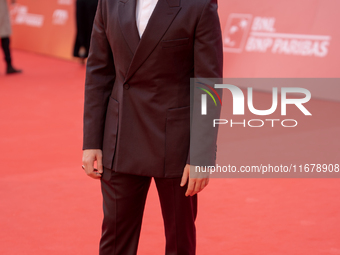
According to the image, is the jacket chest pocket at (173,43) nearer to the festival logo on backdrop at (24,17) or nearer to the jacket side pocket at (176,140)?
the jacket side pocket at (176,140)

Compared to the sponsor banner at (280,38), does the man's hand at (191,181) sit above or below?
below

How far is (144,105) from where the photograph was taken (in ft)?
4.92

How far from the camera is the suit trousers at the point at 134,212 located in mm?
1588

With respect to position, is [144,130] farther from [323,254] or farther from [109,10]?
[323,254]

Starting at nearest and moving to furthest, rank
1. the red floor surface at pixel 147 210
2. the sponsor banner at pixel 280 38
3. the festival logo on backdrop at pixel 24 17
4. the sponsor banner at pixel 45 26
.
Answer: the red floor surface at pixel 147 210 → the sponsor banner at pixel 280 38 → the sponsor banner at pixel 45 26 → the festival logo on backdrop at pixel 24 17

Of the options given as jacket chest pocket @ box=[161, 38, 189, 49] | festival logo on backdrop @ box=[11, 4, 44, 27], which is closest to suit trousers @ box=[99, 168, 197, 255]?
jacket chest pocket @ box=[161, 38, 189, 49]

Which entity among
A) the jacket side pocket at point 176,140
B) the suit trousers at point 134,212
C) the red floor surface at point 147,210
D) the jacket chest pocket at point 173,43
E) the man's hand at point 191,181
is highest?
the jacket chest pocket at point 173,43

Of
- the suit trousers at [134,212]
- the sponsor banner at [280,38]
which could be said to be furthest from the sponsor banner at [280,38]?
the suit trousers at [134,212]

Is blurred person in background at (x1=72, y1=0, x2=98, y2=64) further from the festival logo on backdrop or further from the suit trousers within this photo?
the suit trousers

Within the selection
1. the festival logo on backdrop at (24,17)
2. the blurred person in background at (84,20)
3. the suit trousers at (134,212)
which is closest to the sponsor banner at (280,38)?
the blurred person in background at (84,20)

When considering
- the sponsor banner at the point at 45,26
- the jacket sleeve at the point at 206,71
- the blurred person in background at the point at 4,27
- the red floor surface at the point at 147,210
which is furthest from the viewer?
the sponsor banner at the point at 45,26

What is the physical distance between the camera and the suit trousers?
5.21ft

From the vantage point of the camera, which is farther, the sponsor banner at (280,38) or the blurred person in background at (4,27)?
the blurred person in background at (4,27)

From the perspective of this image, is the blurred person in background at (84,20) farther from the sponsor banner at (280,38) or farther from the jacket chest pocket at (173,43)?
the jacket chest pocket at (173,43)
